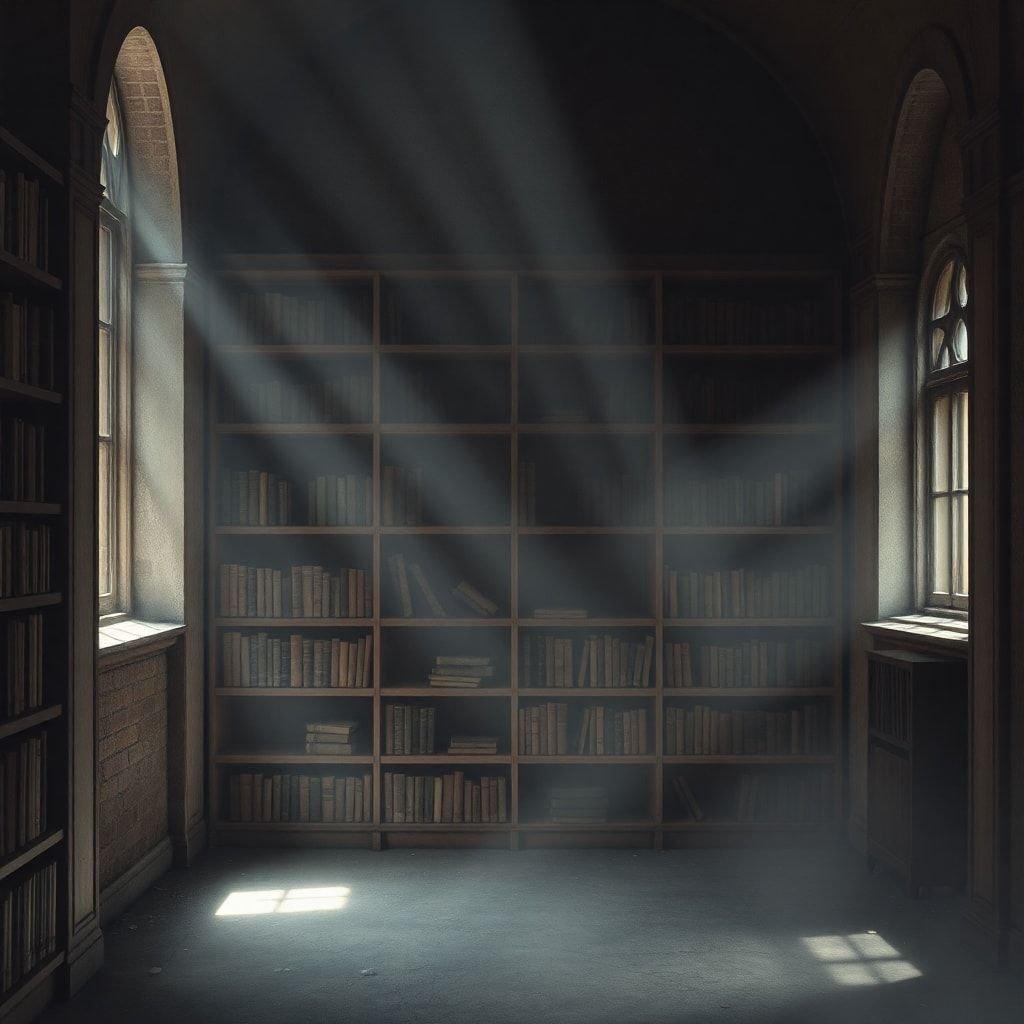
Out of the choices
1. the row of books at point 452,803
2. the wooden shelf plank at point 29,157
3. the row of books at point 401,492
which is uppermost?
the wooden shelf plank at point 29,157

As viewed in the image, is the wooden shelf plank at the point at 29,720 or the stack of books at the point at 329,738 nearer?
the wooden shelf plank at the point at 29,720

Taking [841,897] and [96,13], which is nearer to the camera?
[96,13]

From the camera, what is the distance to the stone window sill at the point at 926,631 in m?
4.62

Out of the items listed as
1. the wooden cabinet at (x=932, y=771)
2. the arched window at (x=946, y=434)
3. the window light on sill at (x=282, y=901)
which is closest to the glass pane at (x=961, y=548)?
the arched window at (x=946, y=434)

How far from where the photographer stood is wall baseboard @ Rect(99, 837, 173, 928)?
4.42m

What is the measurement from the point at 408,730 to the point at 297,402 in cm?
186

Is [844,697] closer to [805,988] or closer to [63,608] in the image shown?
[805,988]

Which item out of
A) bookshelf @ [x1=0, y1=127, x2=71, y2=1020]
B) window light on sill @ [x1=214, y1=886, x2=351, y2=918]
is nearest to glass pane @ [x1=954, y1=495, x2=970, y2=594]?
window light on sill @ [x1=214, y1=886, x2=351, y2=918]

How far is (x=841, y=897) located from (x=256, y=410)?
380cm

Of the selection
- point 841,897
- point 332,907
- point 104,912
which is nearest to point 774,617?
point 841,897

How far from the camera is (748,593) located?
18.9 ft

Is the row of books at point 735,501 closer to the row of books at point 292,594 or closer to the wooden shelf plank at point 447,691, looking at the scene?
the wooden shelf plank at point 447,691

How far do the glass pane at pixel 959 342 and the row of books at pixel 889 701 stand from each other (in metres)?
1.53

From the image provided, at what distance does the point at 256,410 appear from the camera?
573cm
